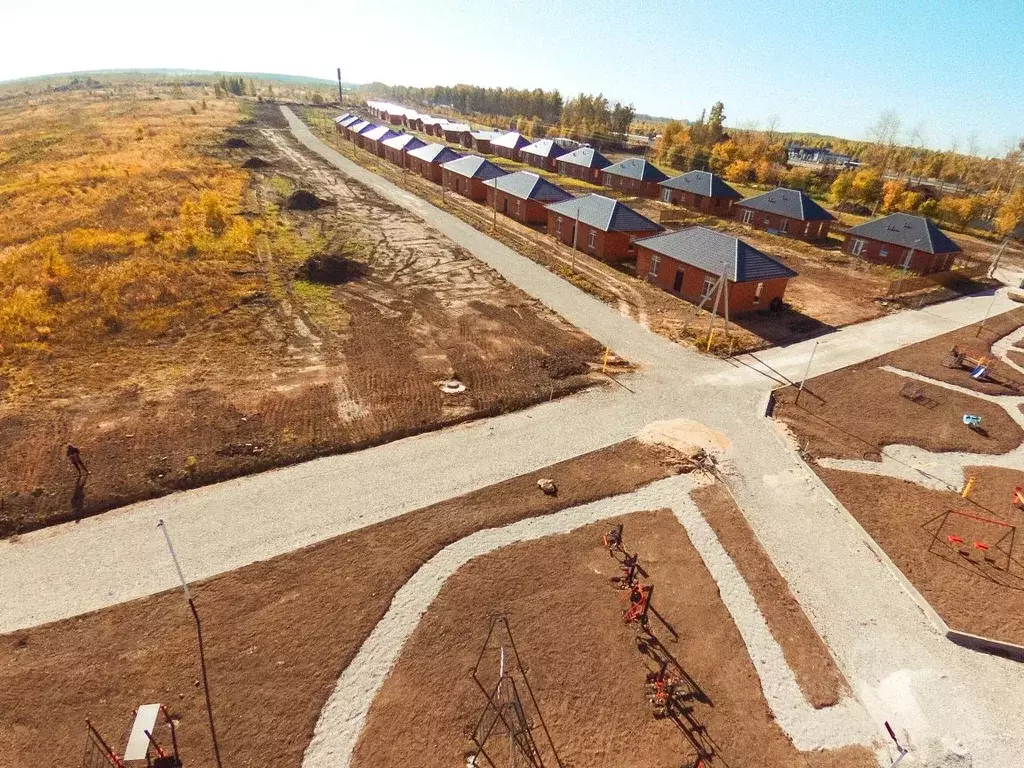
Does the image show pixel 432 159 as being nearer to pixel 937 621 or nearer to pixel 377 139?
pixel 377 139

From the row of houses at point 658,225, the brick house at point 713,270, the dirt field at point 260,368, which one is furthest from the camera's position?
the row of houses at point 658,225

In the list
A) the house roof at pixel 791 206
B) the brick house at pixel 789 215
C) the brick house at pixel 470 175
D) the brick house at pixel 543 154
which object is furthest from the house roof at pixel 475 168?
the house roof at pixel 791 206

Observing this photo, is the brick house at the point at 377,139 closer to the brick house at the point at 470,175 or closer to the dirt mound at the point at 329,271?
the brick house at the point at 470,175

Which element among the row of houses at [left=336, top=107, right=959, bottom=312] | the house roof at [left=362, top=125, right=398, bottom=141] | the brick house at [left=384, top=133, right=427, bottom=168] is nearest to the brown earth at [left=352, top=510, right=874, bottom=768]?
the row of houses at [left=336, top=107, right=959, bottom=312]

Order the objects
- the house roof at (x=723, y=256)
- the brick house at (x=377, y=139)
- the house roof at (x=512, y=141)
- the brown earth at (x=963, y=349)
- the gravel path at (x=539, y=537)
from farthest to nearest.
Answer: the house roof at (x=512, y=141) → the brick house at (x=377, y=139) → the house roof at (x=723, y=256) → the brown earth at (x=963, y=349) → the gravel path at (x=539, y=537)

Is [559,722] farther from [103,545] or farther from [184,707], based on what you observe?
[103,545]

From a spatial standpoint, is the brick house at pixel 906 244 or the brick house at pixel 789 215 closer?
the brick house at pixel 906 244

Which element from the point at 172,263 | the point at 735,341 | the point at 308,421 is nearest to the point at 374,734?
the point at 308,421

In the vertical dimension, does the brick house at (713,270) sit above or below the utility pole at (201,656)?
above
